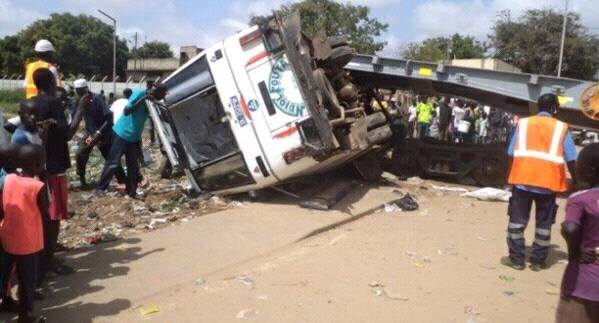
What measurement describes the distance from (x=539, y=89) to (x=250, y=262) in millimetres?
4917

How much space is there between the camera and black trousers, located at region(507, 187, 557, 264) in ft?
16.3

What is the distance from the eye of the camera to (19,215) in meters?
3.33

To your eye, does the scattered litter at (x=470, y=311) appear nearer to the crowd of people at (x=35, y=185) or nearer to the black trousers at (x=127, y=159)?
the crowd of people at (x=35, y=185)

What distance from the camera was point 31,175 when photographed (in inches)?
137

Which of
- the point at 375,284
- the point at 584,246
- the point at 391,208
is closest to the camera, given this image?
the point at 584,246

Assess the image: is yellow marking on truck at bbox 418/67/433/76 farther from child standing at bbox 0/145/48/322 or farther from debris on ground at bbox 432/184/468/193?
child standing at bbox 0/145/48/322

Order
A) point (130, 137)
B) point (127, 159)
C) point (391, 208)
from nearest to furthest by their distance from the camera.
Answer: point (130, 137) < point (127, 159) < point (391, 208)

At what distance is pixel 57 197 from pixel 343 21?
1131 inches

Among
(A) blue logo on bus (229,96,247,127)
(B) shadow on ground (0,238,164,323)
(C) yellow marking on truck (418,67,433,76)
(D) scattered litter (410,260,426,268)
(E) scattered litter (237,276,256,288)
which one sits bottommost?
(D) scattered litter (410,260,426,268)

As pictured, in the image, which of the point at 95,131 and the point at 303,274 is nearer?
the point at 303,274

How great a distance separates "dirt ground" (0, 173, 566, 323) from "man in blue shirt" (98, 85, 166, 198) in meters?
1.29

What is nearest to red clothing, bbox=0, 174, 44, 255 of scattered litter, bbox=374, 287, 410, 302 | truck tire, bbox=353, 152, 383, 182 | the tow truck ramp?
scattered litter, bbox=374, 287, 410, 302

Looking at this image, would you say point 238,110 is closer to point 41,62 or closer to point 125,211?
point 125,211

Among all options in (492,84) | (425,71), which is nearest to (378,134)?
(425,71)
